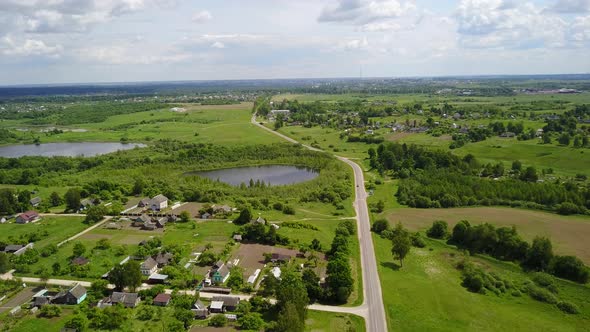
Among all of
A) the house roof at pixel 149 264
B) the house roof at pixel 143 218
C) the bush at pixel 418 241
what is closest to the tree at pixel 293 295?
the house roof at pixel 149 264

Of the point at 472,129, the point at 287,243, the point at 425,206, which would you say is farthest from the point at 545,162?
the point at 287,243

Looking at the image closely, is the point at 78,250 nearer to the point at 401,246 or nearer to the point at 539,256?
the point at 401,246

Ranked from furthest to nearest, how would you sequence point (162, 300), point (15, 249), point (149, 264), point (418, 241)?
point (418, 241) → point (15, 249) → point (149, 264) → point (162, 300)

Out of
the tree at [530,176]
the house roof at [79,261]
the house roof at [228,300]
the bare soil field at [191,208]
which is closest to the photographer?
the house roof at [228,300]

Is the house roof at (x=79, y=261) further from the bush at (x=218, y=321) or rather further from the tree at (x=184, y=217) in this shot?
the bush at (x=218, y=321)

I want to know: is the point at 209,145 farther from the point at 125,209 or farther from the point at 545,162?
the point at 545,162

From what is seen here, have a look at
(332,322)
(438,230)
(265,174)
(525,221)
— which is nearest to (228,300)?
(332,322)
